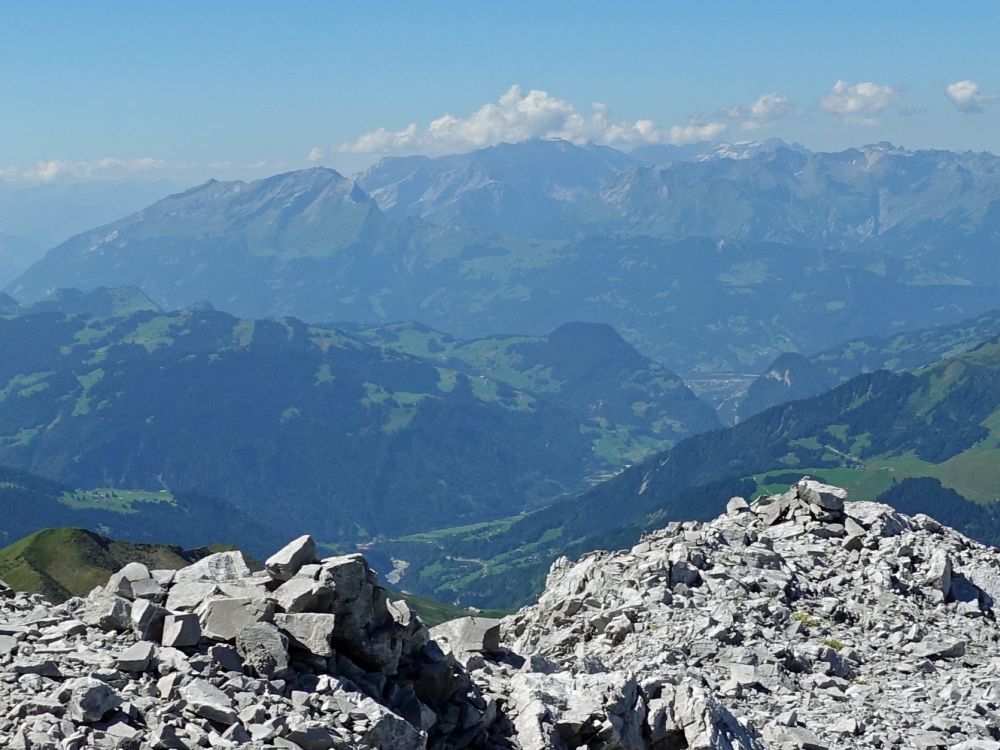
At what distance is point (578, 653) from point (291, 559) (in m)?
17.2

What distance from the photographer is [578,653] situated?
4159 cm

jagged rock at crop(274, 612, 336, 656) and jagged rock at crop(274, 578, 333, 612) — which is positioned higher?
jagged rock at crop(274, 578, 333, 612)

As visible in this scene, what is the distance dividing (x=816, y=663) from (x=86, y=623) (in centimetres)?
2707

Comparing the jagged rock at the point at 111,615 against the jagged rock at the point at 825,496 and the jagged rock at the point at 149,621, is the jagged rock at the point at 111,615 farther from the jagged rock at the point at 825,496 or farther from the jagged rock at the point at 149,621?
the jagged rock at the point at 825,496

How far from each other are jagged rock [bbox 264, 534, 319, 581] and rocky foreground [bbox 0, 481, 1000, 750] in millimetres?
51

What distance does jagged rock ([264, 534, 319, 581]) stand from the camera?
90.8 ft

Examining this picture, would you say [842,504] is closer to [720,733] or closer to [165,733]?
[720,733]

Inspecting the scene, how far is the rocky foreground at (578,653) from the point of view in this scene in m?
22.9

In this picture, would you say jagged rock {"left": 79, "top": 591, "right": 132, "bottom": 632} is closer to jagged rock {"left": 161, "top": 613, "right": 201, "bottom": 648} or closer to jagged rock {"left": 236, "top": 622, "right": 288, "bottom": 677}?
jagged rock {"left": 161, "top": 613, "right": 201, "bottom": 648}

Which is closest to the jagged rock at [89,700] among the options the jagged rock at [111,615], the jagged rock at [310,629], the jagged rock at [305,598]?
the jagged rock at [111,615]

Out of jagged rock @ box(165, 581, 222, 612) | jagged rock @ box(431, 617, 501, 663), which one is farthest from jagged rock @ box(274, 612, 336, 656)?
jagged rock @ box(431, 617, 501, 663)

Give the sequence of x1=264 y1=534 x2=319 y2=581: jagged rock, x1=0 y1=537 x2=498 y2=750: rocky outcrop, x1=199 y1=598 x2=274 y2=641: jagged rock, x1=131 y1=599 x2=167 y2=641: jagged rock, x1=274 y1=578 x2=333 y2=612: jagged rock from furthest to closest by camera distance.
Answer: x1=264 y1=534 x2=319 y2=581: jagged rock
x1=274 y1=578 x2=333 y2=612: jagged rock
x1=131 y1=599 x2=167 y2=641: jagged rock
x1=199 y1=598 x2=274 y2=641: jagged rock
x1=0 y1=537 x2=498 y2=750: rocky outcrop

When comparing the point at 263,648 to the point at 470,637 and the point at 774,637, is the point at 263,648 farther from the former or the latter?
the point at 774,637

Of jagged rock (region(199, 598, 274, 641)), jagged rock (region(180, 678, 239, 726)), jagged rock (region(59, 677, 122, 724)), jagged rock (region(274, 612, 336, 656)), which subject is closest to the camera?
jagged rock (region(59, 677, 122, 724))
